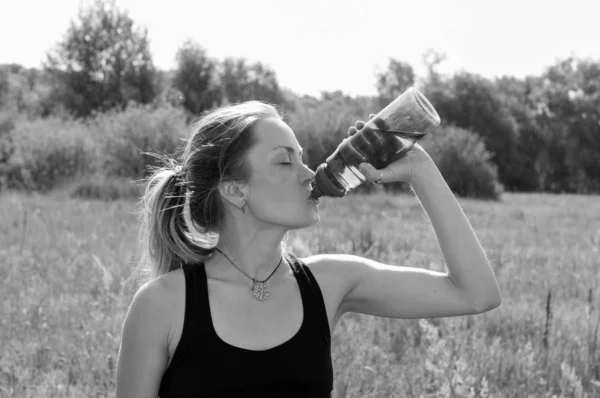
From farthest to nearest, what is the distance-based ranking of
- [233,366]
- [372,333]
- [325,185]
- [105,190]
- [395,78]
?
[395,78], [105,190], [372,333], [325,185], [233,366]

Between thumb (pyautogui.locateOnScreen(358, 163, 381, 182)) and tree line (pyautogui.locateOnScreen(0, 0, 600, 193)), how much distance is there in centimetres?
2771

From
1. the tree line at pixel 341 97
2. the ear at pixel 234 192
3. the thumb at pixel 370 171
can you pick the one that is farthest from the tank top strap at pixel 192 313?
the tree line at pixel 341 97

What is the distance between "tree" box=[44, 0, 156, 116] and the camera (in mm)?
42062

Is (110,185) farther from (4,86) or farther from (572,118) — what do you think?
(572,118)

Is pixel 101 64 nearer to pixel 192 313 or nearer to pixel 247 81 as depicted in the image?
pixel 247 81

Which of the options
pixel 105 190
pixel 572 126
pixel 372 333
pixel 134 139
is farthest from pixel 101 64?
pixel 372 333

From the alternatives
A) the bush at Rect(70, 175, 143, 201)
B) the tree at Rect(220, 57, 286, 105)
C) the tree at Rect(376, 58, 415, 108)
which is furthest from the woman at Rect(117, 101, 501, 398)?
the tree at Rect(376, 58, 415, 108)

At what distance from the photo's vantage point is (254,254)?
2.43 meters

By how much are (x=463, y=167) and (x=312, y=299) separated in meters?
33.0

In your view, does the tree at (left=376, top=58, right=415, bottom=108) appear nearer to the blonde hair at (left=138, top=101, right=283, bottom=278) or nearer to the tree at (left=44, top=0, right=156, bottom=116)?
the tree at (left=44, top=0, right=156, bottom=116)

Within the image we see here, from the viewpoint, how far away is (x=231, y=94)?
171 ft

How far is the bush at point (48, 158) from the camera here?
2350cm

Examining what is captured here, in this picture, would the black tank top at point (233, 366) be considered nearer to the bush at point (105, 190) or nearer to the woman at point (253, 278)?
the woman at point (253, 278)

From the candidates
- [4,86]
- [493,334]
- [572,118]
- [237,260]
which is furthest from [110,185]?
[572,118]
